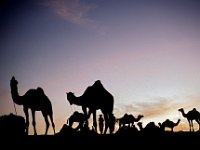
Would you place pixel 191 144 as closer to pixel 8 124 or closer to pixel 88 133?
pixel 88 133

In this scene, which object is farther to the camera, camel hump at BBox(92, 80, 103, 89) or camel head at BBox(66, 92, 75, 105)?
camel head at BBox(66, 92, 75, 105)

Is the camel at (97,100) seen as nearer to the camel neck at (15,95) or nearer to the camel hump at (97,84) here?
the camel hump at (97,84)

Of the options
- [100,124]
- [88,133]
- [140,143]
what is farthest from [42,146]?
[100,124]

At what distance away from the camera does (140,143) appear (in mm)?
9148

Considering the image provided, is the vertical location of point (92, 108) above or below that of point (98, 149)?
above

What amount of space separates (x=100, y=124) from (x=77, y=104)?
12.6ft

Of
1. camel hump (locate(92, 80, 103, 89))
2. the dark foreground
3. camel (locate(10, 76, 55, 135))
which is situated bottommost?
the dark foreground

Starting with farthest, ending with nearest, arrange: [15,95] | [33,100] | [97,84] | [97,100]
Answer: [97,84] < [97,100] < [15,95] < [33,100]

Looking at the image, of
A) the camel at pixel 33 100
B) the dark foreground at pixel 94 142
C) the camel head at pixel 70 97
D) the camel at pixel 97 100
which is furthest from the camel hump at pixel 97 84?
the dark foreground at pixel 94 142

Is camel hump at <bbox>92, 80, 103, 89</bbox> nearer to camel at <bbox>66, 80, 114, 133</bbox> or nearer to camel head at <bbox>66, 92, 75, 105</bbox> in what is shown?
camel at <bbox>66, 80, 114, 133</bbox>

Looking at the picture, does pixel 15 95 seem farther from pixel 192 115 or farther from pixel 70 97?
pixel 192 115

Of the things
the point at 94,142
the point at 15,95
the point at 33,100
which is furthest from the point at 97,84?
the point at 94,142

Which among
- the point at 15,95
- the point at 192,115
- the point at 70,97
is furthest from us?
the point at 192,115

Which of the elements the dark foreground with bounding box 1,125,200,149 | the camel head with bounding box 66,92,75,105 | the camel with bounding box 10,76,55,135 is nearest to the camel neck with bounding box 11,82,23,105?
the camel with bounding box 10,76,55,135
